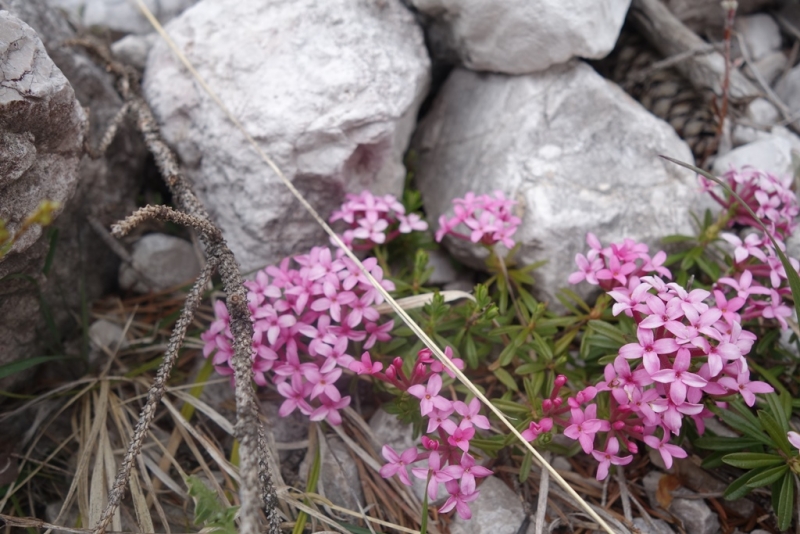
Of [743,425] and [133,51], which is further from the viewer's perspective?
[133,51]

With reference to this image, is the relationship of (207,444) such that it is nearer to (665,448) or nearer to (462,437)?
(462,437)

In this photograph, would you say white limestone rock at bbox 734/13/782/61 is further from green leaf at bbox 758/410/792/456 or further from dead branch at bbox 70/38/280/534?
dead branch at bbox 70/38/280/534

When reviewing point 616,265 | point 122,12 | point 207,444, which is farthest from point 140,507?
point 122,12

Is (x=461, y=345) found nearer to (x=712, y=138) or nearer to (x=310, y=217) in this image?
(x=310, y=217)

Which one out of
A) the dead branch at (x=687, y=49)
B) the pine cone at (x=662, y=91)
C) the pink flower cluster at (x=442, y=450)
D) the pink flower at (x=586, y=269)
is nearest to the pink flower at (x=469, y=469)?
the pink flower cluster at (x=442, y=450)

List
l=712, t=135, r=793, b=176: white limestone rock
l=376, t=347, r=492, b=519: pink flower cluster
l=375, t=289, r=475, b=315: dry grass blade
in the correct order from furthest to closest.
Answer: l=712, t=135, r=793, b=176: white limestone rock < l=375, t=289, r=475, b=315: dry grass blade < l=376, t=347, r=492, b=519: pink flower cluster

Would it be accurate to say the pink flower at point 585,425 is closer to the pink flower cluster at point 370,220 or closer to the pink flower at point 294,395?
the pink flower at point 294,395

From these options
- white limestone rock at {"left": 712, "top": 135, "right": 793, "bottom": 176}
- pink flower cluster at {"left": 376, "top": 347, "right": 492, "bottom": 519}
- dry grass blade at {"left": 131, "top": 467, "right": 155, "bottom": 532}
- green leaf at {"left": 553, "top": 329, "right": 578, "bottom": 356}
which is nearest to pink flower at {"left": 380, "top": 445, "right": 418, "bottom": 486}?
pink flower cluster at {"left": 376, "top": 347, "right": 492, "bottom": 519}
